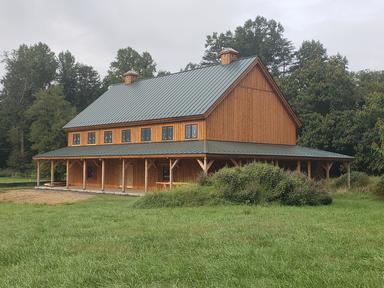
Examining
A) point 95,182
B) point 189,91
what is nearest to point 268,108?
point 189,91

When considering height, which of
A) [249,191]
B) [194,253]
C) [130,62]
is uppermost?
[130,62]

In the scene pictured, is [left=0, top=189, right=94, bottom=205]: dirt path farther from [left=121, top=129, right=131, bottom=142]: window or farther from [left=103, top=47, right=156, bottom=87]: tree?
[left=103, top=47, right=156, bottom=87]: tree

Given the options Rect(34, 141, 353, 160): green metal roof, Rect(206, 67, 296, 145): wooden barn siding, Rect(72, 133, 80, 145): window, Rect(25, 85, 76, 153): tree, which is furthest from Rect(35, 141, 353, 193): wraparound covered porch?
Rect(25, 85, 76, 153): tree

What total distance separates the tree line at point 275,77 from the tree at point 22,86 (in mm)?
126

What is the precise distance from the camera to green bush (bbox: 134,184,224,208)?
60.8ft

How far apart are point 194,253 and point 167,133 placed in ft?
79.7

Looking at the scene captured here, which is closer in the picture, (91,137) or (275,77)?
(91,137)

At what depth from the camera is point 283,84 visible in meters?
50.8

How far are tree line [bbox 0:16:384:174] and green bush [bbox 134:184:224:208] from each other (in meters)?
10.4

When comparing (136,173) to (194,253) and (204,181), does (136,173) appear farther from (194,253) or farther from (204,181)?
(194,253)

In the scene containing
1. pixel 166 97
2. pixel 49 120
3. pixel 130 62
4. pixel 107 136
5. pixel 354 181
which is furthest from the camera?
pixel 130 62

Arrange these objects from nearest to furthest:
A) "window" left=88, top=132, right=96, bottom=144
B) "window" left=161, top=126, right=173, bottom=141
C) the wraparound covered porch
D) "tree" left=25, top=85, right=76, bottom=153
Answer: the wraparound covered porch
"window" left=161, top=126, right=173, bottom=141
"window" left=88, top=132, right=96, bottom=144
"tree" left=25, top=85, right=76, bottom=153

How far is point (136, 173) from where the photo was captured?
34.9 m

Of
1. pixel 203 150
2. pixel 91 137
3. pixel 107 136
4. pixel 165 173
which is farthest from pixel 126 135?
pixel 203 150
